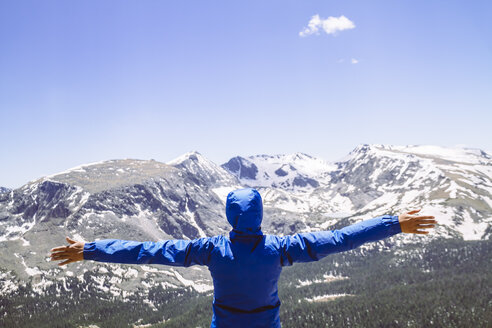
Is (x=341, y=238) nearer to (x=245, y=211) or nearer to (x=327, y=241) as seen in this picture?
(x=327, y=241)

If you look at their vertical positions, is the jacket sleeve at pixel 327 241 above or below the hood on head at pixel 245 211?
below

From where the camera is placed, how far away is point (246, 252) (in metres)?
6.91

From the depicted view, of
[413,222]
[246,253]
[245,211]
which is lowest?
[246,253]

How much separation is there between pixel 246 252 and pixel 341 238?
6.52 ft

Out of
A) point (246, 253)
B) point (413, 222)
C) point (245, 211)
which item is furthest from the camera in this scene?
point (413, 222)

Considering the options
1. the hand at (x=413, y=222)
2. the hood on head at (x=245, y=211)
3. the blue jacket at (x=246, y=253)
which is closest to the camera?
the blue jacket at (x=246, y=253)

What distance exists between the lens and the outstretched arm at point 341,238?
7.09 meters

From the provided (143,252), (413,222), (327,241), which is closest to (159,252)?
(143,252)

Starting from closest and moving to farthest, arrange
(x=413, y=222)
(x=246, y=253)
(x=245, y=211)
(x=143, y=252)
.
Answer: (x=246, y=253) < (x=245, y=211) < (x=143, y=252) < (x=413, y=222)

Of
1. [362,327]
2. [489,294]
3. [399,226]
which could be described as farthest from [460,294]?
[399,226]

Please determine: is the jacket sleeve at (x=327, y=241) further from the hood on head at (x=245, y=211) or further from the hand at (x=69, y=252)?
the hand at (x=69, y=252)

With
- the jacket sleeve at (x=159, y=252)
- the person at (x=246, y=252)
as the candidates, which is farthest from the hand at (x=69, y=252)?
the jacket sleeve at (x=159, y=252)

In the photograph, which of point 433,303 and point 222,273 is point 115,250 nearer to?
point 222,273

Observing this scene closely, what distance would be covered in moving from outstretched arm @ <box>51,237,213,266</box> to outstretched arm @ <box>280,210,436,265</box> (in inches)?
65.8
